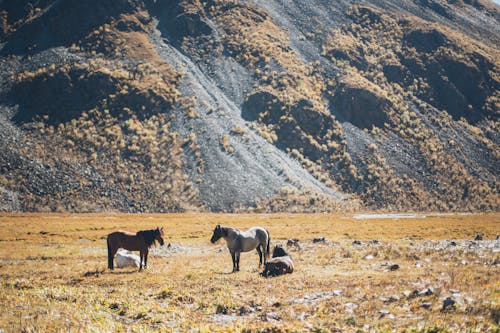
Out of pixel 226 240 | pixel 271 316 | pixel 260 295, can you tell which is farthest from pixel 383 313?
pixel 226 240

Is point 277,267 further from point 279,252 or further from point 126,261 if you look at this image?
point 126,261

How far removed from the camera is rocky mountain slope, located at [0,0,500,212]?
92.1 m

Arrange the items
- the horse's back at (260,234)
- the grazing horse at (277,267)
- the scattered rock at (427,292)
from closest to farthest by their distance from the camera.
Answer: the scattered rock at (427,292)
the grazing horse at (277,267)
the horse's back at (260,234)

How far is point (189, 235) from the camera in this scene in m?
50.7

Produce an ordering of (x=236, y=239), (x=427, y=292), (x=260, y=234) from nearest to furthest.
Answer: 1. (x=427, y=292)
2. (x=236, y=239)
3. (x=260, y=234)

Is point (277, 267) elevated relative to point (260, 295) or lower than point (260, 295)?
lower

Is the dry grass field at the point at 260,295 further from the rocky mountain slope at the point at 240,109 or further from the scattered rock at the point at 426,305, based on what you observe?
the rocky mountain slope at the point at 240,109

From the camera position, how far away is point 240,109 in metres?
120

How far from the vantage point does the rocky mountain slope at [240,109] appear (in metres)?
92.1

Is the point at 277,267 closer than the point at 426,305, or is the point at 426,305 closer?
the point at 426,305

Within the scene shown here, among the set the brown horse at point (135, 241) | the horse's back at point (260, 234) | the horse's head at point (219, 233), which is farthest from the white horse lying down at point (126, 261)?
the horse's back at point (260, 234)

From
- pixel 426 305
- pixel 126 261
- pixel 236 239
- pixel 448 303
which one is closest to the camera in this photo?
pixel 448 303

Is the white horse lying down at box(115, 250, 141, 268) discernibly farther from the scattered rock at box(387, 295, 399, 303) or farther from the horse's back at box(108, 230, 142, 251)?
the scattered rock at box(387, 295, 399, 303)

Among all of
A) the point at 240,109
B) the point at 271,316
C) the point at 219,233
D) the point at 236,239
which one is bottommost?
the point at 271,316
